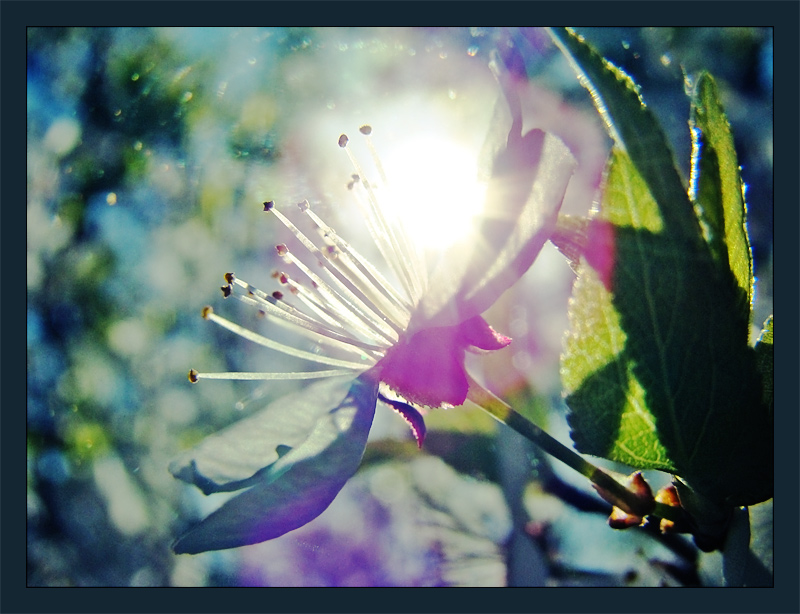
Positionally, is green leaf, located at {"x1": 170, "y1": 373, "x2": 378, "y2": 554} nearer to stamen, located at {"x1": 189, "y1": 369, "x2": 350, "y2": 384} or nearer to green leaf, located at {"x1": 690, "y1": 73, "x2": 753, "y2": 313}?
stamen, located at {"x1": 189, "y1": 369, "x2": 350, "y2": 384}

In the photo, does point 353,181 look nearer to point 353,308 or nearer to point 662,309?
point 353,308

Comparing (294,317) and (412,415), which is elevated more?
(294,317)

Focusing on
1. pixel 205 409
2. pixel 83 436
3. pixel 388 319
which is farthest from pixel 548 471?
pixel 83 436

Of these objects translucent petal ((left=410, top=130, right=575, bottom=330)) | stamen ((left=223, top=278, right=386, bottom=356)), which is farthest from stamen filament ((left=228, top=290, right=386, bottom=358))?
translucent petal ((left=410, top=130, right=575, bottom=330))

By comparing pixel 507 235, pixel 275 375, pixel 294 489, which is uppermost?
pixel 507 235

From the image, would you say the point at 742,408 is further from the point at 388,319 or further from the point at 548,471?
the point at 548,471

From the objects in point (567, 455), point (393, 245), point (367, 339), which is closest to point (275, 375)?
point (367, 339)

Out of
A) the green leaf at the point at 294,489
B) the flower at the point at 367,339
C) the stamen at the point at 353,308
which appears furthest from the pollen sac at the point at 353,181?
the green leaf at the point at 294,489
